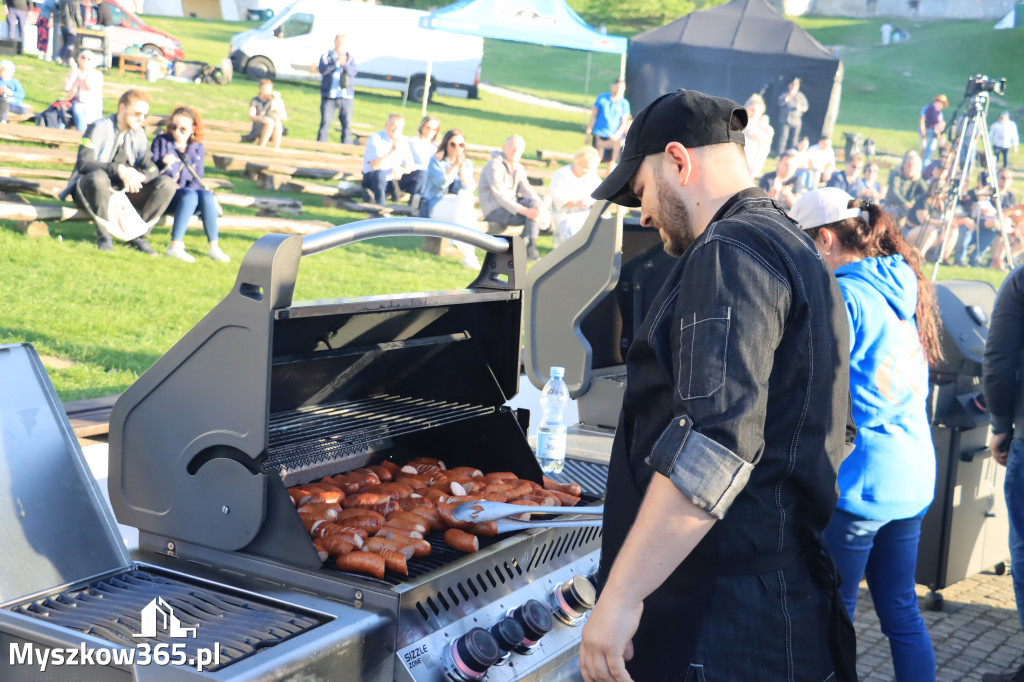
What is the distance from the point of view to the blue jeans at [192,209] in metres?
8.27

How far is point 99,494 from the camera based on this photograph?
195 centimetres

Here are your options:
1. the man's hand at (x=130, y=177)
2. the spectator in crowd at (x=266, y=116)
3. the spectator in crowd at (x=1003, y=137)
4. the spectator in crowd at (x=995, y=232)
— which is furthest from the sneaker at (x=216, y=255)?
the spectator in crowd at (x=1003, y=137)

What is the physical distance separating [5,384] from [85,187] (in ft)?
20.1

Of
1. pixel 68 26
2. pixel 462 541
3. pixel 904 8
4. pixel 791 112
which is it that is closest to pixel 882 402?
pixel 462 541

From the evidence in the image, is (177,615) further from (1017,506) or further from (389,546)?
(1017,506)

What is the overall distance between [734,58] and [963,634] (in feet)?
51.0

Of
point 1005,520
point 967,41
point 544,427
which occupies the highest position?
point 967,41

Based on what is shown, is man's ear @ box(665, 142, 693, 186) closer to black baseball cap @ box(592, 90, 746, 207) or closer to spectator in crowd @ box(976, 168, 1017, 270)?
black baseball cap @ box(592, 90, 746, 207)

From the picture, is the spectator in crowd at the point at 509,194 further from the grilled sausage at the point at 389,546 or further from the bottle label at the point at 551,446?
the grilled sausage at the point at 389,546

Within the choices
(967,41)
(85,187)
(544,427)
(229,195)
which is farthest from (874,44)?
(544,427)

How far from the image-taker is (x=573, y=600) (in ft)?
6.74

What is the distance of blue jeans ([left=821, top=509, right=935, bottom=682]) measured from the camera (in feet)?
10.1

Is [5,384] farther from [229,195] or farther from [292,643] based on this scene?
[229,195]

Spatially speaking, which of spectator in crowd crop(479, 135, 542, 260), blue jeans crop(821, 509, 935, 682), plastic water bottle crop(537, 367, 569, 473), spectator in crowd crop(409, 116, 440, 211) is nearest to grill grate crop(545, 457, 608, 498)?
plastic water bottle crop(537, 367, 569, 473)
